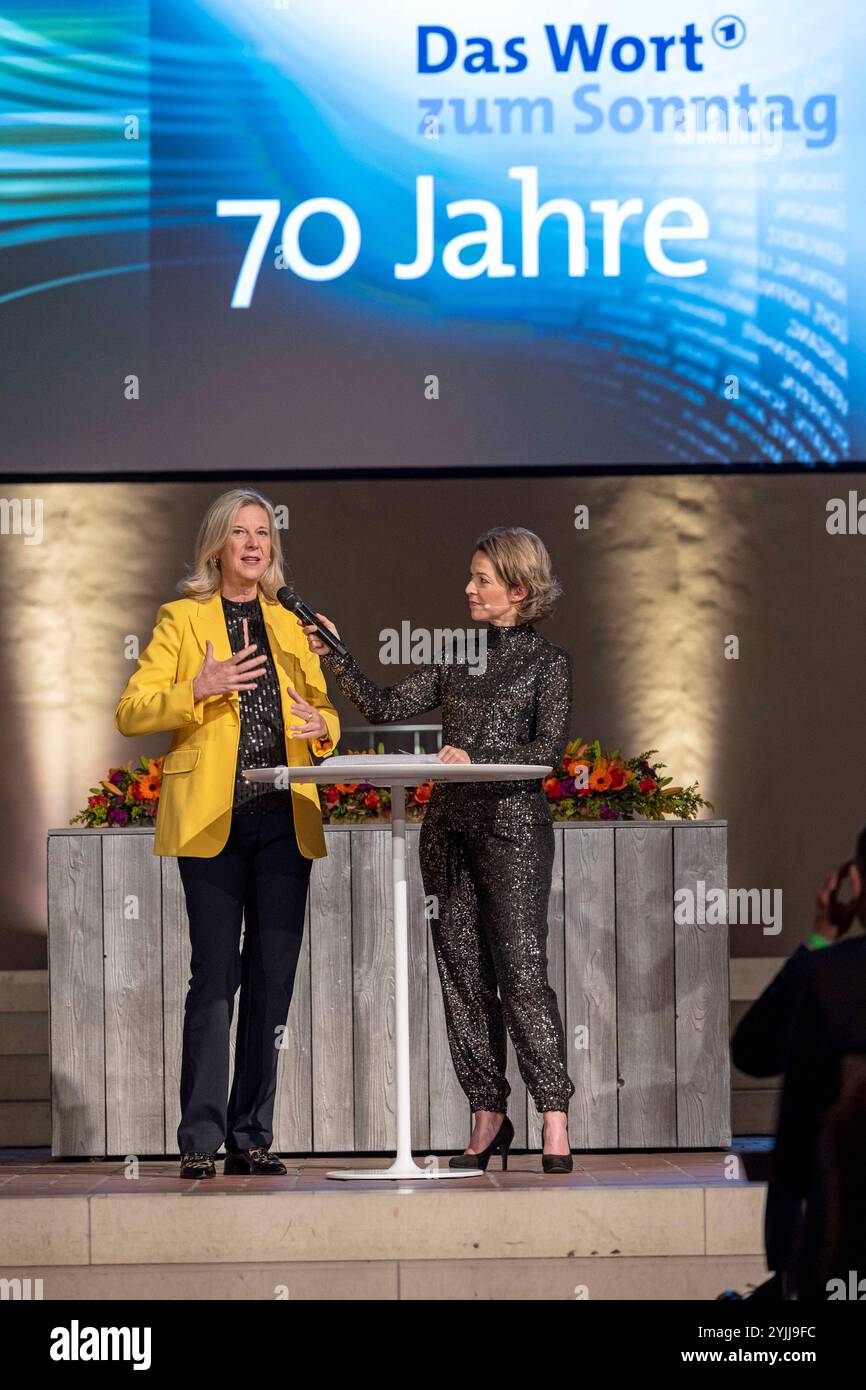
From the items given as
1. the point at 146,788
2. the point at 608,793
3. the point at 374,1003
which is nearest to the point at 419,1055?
the point at 374,1003

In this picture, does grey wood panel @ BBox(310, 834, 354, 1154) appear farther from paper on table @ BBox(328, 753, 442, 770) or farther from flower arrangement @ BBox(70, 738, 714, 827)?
paper on table @ BBox(328, 753, 442, 770)

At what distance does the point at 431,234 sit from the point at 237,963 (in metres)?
3.57

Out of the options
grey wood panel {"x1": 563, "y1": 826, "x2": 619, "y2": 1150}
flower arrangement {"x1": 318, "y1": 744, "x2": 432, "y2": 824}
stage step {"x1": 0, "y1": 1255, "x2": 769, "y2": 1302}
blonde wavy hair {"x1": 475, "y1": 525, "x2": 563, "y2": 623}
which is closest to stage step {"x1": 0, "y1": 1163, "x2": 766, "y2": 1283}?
stage step {"x1": 0, "y1": 1255, "x2": 769, "y2": 1302}

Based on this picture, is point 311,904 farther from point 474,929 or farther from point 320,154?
point 320,154

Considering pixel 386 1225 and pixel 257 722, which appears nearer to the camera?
pixel 386 1225

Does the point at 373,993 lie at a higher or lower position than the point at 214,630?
lower

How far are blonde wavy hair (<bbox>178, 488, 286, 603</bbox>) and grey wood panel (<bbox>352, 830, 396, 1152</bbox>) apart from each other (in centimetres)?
97

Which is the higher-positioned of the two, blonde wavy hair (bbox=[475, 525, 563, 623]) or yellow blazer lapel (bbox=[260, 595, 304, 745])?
blonde wavy hair (bbox=[475, 525, 563, 623])

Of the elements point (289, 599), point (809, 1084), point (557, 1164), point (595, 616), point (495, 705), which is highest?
point (595, 616)

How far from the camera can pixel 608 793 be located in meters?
4.98

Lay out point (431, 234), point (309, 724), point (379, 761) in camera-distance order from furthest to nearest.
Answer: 1. point (431, 234)
2. point (309, 724)
3. point (379, 761)

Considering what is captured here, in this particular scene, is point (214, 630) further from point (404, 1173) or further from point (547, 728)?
point (404, 1173)

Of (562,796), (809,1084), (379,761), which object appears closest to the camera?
(809,1084)

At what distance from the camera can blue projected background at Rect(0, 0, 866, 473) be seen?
6.69m
